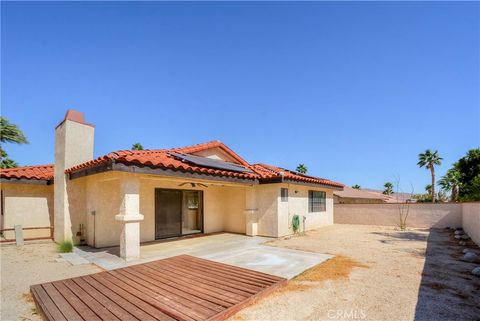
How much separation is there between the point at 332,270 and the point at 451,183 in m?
38.6

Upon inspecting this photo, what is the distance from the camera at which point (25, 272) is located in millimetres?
6684

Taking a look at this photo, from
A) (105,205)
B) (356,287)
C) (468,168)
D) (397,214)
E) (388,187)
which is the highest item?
(468,168)

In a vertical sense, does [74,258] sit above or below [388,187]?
above

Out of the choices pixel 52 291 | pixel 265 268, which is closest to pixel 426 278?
pixel 265 268

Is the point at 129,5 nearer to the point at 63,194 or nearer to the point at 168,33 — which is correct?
the point at 168,33

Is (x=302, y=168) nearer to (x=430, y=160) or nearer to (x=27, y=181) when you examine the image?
(x=430, y=160)

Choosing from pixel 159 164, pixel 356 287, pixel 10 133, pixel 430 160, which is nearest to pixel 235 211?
pixel 159 164

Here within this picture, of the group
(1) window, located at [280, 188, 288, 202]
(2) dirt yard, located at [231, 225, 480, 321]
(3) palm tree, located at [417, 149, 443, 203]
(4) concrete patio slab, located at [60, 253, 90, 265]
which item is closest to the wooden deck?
(2) dirt yard, located at [231, 225, 480, 321]

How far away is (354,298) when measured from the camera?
4.90 metres

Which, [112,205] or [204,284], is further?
[112,205]

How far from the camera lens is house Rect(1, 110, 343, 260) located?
8.09 meters

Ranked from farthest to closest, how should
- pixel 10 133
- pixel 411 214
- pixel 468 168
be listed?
1. pixel 468 168
2. pixel 10 133
3. pixel 411 214

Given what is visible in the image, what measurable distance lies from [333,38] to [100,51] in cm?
1074

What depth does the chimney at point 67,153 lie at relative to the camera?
10.1m
